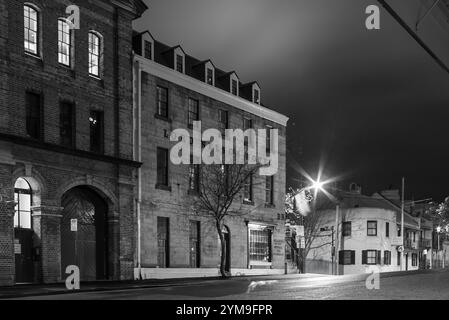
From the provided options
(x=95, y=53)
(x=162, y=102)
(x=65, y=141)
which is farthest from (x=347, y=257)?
(x=65, y=141)

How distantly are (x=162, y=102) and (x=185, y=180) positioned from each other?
4483 mm

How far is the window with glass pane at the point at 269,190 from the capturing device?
39.7 meters

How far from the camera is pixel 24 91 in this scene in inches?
964

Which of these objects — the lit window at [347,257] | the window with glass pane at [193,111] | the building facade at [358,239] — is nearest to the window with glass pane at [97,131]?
the window with glass pane at [193,111]

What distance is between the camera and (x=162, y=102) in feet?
105

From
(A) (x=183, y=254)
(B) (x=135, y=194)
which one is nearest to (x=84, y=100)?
(B) (x=135, y=194)

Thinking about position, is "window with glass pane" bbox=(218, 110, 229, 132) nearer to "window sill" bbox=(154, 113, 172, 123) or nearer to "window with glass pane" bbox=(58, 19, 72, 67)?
"window sill" bbox=(154, 113, 172, 123)

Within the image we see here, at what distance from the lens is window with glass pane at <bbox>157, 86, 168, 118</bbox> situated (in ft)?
104

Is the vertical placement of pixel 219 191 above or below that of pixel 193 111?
below

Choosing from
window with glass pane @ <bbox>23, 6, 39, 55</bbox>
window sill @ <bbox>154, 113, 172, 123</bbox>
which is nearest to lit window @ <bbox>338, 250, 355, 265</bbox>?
window sill @ <bbox>154, 113, 172, 123</bbox>

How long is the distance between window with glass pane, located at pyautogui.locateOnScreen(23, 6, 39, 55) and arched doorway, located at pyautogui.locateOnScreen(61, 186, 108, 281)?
6.42 m

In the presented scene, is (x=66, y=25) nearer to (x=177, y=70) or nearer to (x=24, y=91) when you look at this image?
(x=24, y=91)

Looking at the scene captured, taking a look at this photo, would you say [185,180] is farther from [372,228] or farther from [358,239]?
[372,228]

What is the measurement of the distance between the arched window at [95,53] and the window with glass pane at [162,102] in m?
4.16
